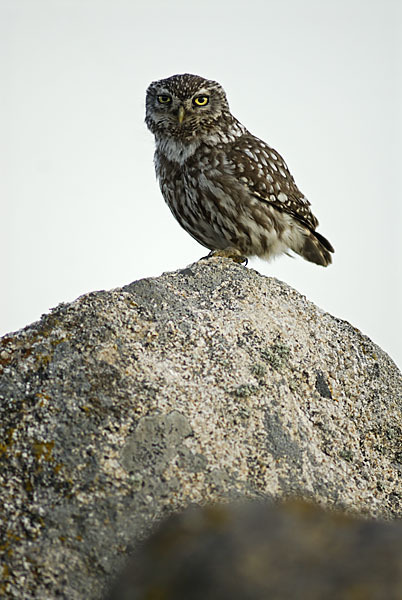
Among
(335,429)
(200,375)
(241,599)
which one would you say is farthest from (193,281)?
(241,599)

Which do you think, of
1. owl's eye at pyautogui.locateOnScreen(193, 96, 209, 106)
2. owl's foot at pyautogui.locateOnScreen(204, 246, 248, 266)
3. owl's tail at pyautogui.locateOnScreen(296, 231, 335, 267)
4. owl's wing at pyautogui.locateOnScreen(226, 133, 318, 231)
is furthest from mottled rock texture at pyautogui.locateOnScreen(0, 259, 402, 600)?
owl's eye at pyautogui.locateOnScreen(193, 96, 209, 106)

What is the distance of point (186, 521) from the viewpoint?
61.4 inches

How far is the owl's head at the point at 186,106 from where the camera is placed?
5945 mm

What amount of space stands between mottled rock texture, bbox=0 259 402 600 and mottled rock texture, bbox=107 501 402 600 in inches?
34.6

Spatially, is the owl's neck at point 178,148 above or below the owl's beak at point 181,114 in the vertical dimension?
below

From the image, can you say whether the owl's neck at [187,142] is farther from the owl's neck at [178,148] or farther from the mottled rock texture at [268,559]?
the mottled rock texture at [268,559]

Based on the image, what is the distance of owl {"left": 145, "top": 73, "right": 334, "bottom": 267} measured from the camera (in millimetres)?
5629

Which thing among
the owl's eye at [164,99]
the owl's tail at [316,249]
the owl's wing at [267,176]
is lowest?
the owl's tail at [316,249]

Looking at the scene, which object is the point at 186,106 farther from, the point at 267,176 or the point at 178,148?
the point at 267,176

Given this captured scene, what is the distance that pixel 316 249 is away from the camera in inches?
244

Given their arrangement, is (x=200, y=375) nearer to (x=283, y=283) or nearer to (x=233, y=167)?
(x=283, y=283)

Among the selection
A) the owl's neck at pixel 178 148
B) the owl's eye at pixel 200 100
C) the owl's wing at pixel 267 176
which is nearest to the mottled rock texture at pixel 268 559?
the owl's wing at pixel 267 176

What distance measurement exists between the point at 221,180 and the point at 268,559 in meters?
4.50

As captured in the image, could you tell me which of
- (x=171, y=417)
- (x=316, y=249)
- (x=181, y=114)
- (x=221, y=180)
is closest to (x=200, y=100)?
(x=181, y=114)
